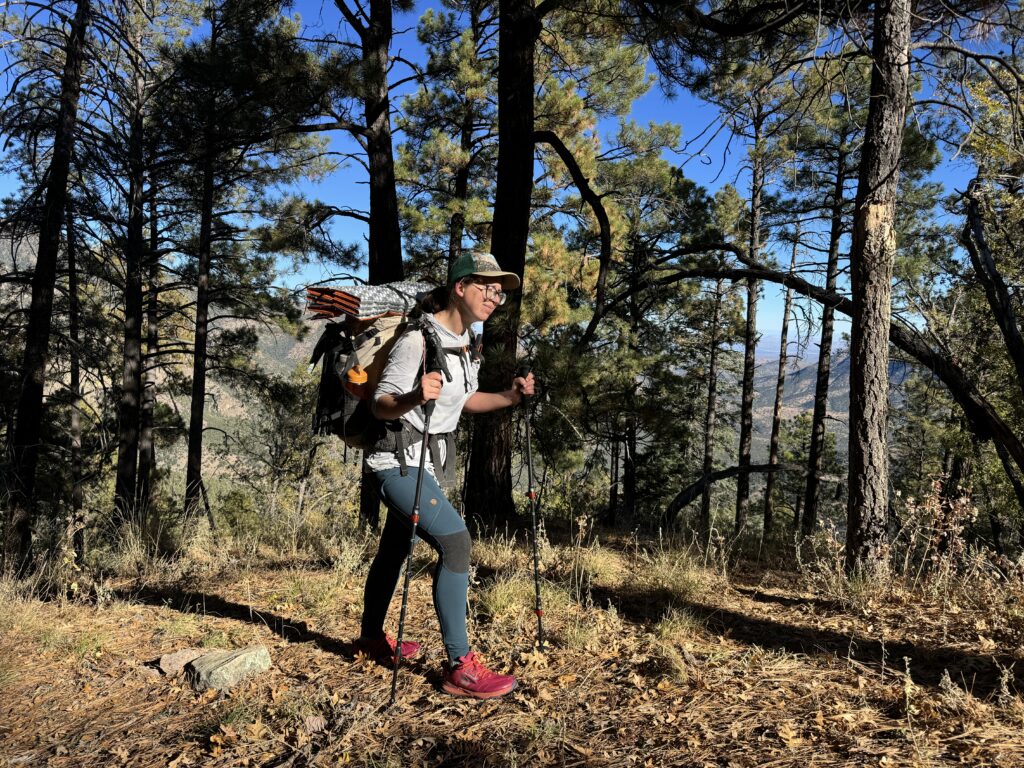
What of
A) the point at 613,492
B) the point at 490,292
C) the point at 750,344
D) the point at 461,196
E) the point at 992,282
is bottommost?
the point at 613,492

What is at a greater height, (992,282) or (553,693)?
(992,282)

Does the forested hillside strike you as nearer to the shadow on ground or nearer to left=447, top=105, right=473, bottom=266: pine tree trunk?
the shadow on ground

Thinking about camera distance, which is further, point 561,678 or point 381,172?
point 381,172

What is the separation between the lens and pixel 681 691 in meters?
2.73

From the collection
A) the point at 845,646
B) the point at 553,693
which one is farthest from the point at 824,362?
the point at 553,693

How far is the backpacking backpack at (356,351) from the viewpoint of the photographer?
272cm

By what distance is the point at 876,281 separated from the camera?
436 cm

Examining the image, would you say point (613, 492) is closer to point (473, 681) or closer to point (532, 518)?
point (532, 518)

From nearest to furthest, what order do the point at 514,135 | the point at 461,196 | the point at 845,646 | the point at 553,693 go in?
1. the point at 553,693
2. the point at 845,646
3. the point at 514,135
4. the point at 461,196

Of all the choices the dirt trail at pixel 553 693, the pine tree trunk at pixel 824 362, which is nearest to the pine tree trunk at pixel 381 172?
the dirt trail at pixel 553 693

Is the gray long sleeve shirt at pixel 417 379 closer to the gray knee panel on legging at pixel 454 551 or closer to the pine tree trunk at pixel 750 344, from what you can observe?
the gray knee panel on legging at pixel 454 551

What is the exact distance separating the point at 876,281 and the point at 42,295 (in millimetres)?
7292

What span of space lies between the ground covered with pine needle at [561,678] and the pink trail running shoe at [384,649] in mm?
59

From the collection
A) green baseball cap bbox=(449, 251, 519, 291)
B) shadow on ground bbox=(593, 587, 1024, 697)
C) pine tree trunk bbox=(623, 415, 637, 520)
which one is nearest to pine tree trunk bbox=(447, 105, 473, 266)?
pine tree trunk bbox=(623, 415, 637, 520)
